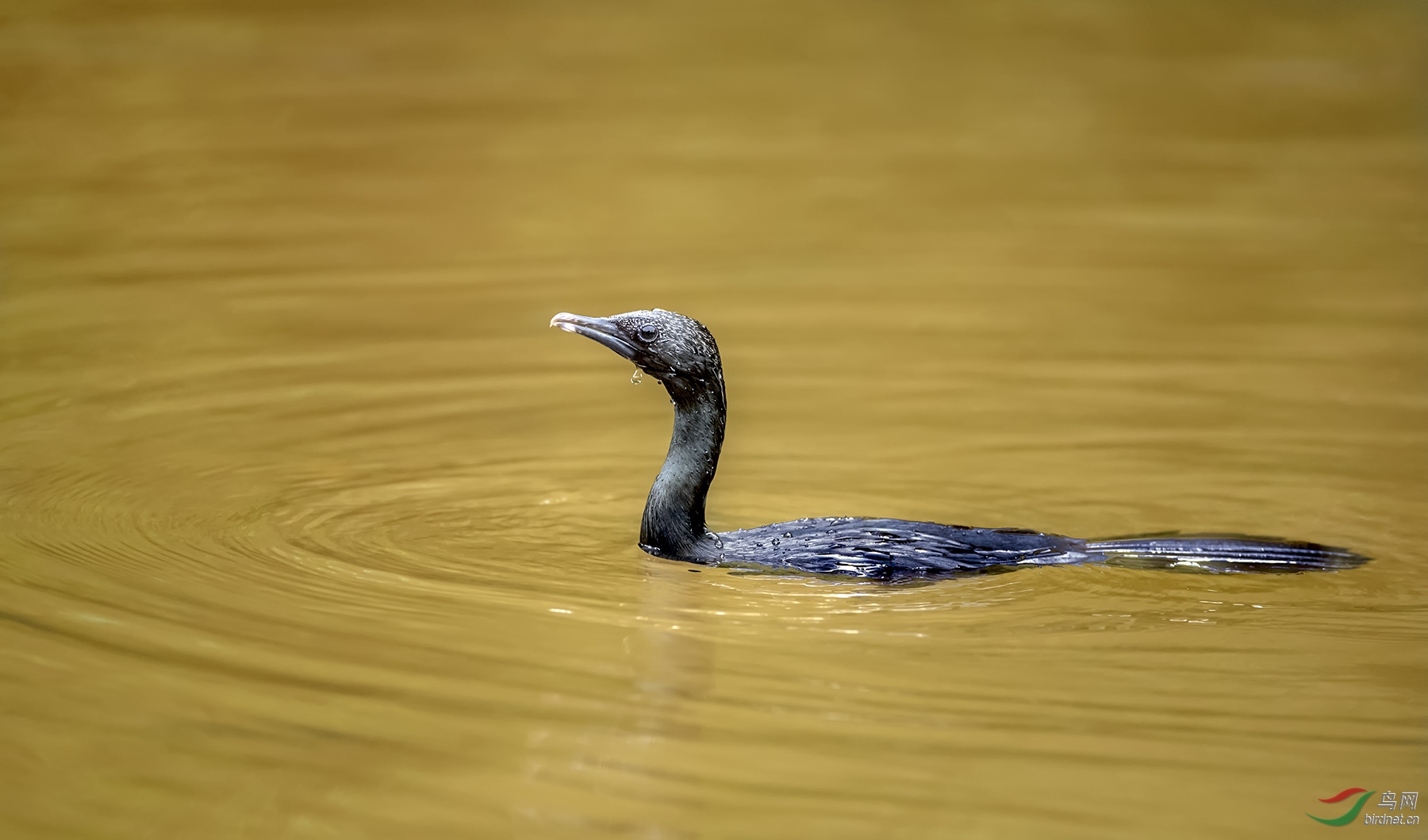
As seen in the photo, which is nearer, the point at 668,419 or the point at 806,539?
the point at 806,539

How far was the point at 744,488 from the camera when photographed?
7340mm

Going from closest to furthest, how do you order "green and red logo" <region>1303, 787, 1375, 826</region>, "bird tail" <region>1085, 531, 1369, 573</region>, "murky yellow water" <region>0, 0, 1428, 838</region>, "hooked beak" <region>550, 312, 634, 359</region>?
"green and red logo" <region>1303, 787, 1375, 826</region> → "murky yellow water" <region>0, 0, 1428, 838</region> → "hooked beak" <region>550, 312, 634, 359</region> → "bird tail" <region>1085, 531, 1369, 573</region>

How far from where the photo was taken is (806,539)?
600 centimetres

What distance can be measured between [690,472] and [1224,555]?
208cm

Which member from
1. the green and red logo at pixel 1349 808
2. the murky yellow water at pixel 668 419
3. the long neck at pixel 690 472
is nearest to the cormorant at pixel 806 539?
the long neck at pixel 690 472

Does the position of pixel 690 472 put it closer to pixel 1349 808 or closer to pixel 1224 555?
pixel 1224 555

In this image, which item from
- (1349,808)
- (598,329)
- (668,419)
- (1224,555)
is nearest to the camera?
(1349,808)

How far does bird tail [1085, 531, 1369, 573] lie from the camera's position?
6.07 m

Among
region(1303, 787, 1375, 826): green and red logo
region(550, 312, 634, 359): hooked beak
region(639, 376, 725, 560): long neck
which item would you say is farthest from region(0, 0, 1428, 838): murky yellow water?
region(550, 312, 634, 359): hooked beak

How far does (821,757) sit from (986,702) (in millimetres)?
642

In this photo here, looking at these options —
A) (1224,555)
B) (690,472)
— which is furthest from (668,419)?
(1224,555)

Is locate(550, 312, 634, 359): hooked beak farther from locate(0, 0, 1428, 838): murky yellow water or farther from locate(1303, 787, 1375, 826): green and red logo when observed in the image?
locate(1303, 787, 1375, 826): green and red logo

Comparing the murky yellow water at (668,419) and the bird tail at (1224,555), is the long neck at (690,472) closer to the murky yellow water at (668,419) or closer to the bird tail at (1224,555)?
the murky yellow water at (668,419)

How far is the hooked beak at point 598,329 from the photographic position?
5914 mm
